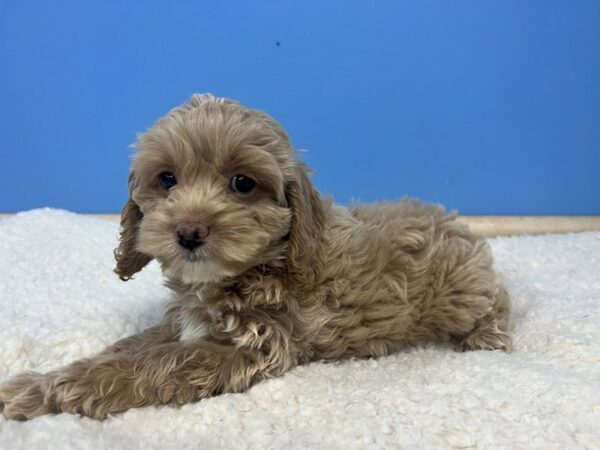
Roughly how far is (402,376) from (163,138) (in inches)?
42.0

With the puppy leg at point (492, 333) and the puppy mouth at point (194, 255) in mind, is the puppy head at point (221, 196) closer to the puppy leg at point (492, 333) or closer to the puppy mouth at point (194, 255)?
the puppy mouth at point (194, 255)

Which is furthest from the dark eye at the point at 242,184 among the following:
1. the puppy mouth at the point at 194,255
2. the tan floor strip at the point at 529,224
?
the tan floor strip at the point at 529,224

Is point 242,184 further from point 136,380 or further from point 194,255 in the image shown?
point 136,380

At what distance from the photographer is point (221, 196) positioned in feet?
5.34

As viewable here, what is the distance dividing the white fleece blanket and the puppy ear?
28 cm

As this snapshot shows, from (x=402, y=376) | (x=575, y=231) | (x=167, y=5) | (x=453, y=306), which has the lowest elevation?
(x=402, y=376)

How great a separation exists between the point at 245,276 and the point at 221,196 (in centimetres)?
28

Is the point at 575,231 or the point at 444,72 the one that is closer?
the point at 444,72

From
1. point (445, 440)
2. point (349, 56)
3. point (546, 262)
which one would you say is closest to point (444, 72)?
point (349, 56)

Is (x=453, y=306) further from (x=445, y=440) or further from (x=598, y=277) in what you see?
(x=598, y=277)

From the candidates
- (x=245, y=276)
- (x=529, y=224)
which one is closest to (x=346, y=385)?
(x=245, y=276)

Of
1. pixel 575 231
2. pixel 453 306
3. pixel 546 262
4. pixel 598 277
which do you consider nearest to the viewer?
pixel 453 306

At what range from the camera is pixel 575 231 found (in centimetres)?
391

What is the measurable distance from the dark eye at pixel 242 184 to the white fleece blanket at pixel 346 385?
0.59 m
